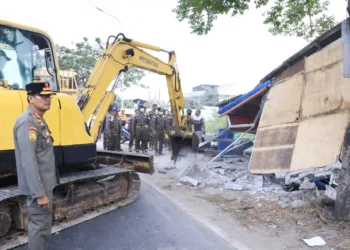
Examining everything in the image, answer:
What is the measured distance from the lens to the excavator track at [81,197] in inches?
148

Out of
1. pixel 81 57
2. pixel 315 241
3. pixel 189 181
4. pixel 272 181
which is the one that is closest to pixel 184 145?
pixel 189 181

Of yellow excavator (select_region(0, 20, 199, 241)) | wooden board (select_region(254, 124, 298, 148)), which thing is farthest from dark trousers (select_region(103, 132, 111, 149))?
wooden board (select_region(254, 124, 298, 148))

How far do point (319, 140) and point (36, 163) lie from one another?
165 inches

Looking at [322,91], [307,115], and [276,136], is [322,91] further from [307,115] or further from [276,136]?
[276,136]

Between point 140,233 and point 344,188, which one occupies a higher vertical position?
point 344,188

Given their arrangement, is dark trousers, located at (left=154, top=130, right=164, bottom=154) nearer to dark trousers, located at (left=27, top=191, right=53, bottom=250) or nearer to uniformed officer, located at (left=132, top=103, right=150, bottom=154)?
uniformed officer, located at (left=132, top=103, right=150, bottom=154)

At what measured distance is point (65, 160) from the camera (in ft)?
14.1

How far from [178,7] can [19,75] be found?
4.28m

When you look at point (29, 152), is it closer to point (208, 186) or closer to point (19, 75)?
point (19, 75)

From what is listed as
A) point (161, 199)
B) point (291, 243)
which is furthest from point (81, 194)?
point (291, 243)

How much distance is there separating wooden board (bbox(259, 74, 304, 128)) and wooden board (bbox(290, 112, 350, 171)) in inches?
19.1

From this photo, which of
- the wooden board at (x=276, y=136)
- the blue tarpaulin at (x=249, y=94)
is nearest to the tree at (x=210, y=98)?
the blue tarpaulin at (x=249, y=94)

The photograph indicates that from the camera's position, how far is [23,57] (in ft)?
13.4

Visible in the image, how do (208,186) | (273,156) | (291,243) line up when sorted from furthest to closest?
(208,186) < (273,156) < (291,243)
